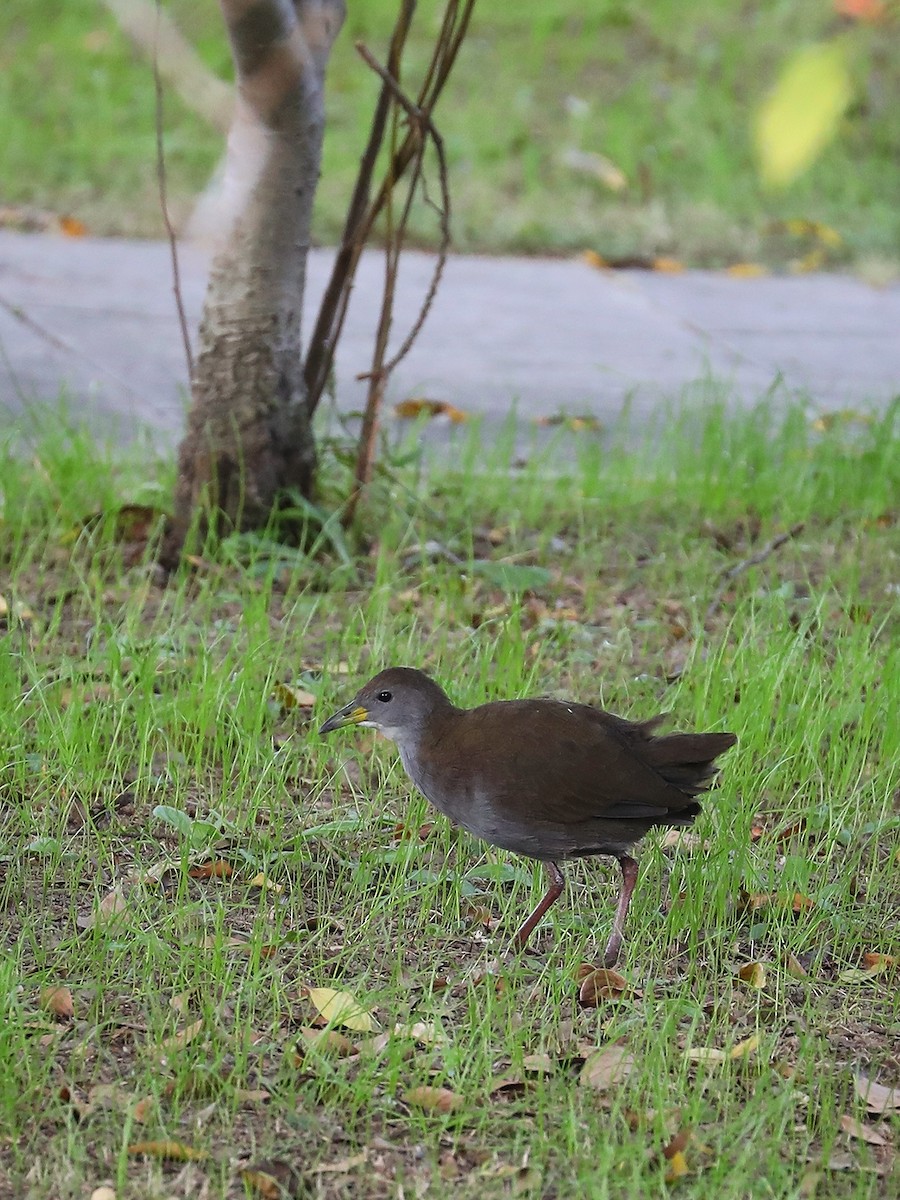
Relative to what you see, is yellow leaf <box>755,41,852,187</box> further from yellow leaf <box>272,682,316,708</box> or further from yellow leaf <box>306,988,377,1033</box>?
yellow leaf <box>272,682,316,708</box>

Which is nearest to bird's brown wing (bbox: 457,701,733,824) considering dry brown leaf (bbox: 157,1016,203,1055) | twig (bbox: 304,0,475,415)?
dry brown leaf (bbox: 157,1016,203,1055)

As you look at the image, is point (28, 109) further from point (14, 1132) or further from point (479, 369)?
point (14, 1132)

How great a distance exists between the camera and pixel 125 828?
3.46 metres

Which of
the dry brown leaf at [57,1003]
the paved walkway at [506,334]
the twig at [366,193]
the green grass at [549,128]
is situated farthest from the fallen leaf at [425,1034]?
the green grass at [549,128]

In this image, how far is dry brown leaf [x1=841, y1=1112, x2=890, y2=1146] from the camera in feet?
8.47

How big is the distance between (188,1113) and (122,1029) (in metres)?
0.27

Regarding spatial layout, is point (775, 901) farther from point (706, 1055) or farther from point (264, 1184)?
point (264, 1184)

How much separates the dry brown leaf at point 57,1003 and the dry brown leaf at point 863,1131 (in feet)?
4.44

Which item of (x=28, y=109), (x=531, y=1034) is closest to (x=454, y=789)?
(x=531, y=1034)

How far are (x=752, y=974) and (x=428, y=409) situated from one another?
323 centimetres

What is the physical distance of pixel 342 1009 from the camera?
9.16 ft

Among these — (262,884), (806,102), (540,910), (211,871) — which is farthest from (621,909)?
(806,102)

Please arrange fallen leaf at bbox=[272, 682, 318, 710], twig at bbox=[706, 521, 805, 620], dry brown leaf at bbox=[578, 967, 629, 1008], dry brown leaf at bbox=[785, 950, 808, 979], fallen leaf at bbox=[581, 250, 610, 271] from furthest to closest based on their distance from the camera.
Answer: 1. fallen leaf at bbox=[581, 250, 610, 271]
2. twig at bbox=[706, 521, 805, 620]
3. fallen leaf at bbox=[272, 682, 318, 710]
4. dry brown leaf at bbox=[785, 950, 808, 979]
5. dry brown leaf at bbox=[578, 967, 629, 1008]

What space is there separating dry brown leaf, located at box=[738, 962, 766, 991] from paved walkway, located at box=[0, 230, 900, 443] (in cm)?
309
